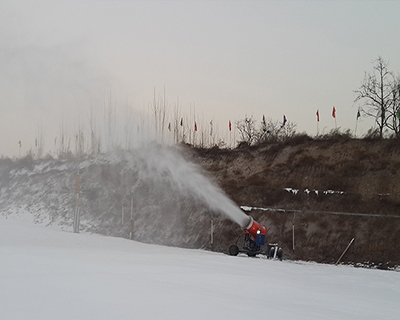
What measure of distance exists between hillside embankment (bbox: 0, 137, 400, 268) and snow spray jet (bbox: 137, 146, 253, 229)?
41 centimetres

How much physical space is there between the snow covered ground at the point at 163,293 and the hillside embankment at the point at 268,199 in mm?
12627

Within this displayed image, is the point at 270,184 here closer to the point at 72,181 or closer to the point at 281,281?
the point at 281,281

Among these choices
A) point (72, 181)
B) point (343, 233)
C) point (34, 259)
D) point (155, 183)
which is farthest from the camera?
point (72, 181)

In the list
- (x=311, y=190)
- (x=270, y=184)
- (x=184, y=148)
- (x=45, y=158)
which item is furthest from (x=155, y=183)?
(x=45, y=158)

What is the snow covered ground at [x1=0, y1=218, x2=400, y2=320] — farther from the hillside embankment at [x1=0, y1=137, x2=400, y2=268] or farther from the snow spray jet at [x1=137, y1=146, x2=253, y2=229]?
the snow spray jet at [x1=137, y1=146, x2=253, y2=229]

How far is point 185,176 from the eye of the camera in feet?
135

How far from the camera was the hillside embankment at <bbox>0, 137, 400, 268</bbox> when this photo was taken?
88.3ft

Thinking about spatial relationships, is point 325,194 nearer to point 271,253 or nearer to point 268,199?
point 268,199

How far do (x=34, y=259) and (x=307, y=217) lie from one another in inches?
831

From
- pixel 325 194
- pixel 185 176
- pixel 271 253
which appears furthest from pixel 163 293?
pixel 185 176

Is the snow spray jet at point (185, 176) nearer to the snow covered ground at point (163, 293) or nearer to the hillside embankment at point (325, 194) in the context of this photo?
the hillside embankment at point (325, 194)

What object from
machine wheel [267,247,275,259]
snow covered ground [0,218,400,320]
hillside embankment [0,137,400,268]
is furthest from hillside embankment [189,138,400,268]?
snow covered ground [0,218,400,320]

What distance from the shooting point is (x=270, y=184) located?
35.3m

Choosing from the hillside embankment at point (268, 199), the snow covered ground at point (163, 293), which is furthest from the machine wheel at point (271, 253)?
the snow covered ground at point (163, 293)
